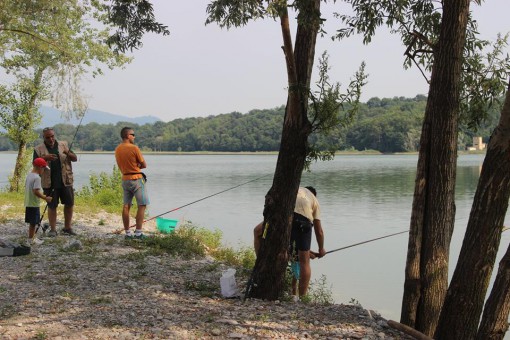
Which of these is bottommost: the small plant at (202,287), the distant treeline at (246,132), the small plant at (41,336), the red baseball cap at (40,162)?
the small plant at (202,287)

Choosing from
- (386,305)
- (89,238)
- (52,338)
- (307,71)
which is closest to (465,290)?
(307,71)

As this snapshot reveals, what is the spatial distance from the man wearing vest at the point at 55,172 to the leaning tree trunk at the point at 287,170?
421cm

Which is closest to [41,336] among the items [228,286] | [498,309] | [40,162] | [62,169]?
[228,286]

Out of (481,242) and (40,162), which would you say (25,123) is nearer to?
(40,162)

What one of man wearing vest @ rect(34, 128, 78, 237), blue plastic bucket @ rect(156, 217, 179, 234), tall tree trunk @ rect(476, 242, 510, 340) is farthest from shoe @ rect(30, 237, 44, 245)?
tall tree trunk @ rect(476, 242, 510, 340)

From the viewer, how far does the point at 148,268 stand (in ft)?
22.2

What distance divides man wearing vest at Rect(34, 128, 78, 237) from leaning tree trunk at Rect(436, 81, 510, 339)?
19.9ft

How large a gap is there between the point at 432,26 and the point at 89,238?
6171 mm

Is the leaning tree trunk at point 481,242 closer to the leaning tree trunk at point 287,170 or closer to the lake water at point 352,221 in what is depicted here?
the leaning tree trunk at point 287,170

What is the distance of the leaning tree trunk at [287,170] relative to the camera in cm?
529

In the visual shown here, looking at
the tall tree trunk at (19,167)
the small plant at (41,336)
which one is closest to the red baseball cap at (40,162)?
the small plant at (41,336)

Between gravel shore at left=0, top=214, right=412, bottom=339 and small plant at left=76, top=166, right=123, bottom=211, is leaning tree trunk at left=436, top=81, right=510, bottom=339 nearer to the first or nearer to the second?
gravel shore at left=0, top=214, right=412, bottom=339

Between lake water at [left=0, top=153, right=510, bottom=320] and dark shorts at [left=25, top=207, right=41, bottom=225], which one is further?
lake water at [left=0, top=153, right=510, bottom=320]

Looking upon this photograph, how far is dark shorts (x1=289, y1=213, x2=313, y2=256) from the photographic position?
6.24 meters
